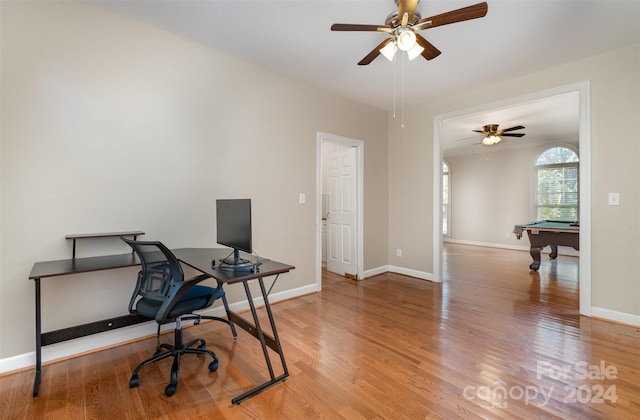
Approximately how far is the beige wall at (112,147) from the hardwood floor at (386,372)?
1.86 feet

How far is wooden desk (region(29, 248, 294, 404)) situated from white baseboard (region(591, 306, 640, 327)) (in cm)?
325

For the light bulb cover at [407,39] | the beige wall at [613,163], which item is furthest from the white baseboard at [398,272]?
the light bulb cover at [407,39]

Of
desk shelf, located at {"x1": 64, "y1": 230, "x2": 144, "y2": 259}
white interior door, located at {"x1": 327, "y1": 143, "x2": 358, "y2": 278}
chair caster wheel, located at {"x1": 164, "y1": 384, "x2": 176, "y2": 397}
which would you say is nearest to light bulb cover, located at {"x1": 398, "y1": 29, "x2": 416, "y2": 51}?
white interior door, located at {"x1": 327, "y1": 143, "x2": 358, "y2": 278}

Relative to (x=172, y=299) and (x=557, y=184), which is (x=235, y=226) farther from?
(x=557, y=184)

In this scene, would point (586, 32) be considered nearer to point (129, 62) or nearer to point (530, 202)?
point (129, 62)

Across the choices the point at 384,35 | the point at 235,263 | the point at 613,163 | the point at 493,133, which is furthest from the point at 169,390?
the point at 493,133

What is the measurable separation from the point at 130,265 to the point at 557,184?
28.2 ft

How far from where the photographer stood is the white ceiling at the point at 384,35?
229 centimetres

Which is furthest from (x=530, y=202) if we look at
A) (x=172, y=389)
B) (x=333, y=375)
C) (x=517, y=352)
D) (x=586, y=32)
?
(x=172, y=389)

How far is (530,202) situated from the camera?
7199mm

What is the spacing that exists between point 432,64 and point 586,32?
130 centimetres

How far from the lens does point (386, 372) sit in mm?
2027

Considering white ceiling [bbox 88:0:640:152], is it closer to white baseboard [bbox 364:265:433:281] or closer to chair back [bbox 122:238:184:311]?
chair back [bbox 122:238:184:311]

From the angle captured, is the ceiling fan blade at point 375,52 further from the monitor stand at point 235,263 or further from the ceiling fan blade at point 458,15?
the monitor stand at point 235,263
